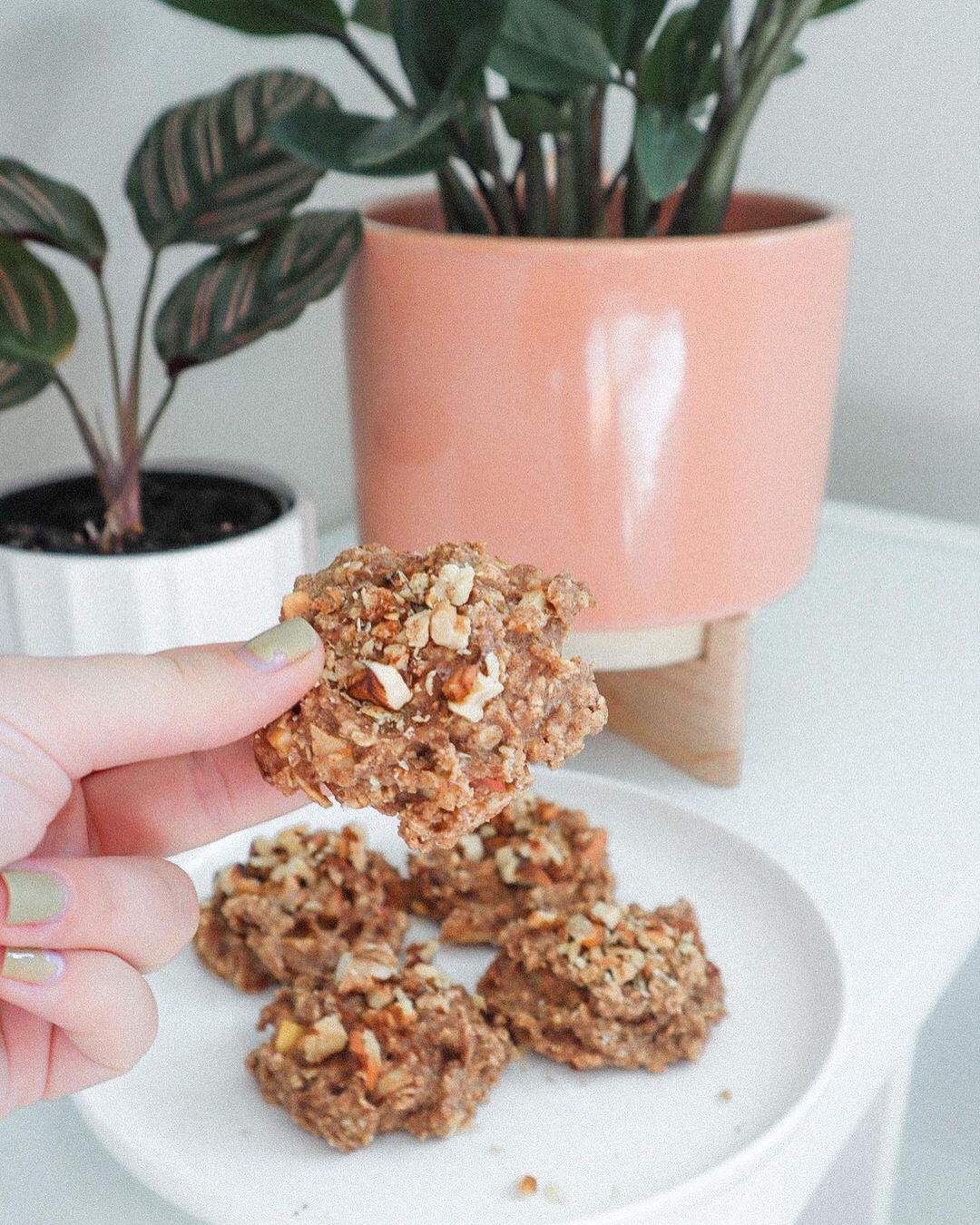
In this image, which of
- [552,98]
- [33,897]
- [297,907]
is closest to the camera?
[33,897]

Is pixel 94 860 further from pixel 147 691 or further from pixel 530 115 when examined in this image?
pixel 530 115

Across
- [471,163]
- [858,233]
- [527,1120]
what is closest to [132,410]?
[471,163]

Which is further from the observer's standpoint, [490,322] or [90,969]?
[490,322]

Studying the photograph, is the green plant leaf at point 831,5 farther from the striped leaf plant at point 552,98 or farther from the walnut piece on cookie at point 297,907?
the walnut piece on cookie at point 297,907

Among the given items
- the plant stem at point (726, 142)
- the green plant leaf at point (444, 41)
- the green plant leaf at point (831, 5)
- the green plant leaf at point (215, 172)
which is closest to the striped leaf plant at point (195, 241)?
the green plant leaf at point (215, 172)

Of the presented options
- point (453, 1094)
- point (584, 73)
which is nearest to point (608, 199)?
point (584, 73)

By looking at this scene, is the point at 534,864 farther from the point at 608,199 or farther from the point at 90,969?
the point at 608,199

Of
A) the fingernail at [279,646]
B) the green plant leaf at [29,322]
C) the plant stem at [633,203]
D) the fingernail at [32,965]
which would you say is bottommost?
the fingernail at [32,965]
